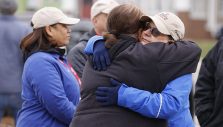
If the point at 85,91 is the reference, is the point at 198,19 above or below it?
below

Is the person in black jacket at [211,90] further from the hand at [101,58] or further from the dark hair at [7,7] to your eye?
the dark hair at [7,7]

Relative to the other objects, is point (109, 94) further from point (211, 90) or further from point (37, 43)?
point (211, 90)

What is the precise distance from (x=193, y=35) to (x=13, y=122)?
35041 mm

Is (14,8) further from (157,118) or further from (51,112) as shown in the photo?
(157,118)

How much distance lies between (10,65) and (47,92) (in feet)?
10.2

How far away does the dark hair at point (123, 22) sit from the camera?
430 centimetres

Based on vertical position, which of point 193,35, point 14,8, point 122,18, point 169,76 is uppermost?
point 122,18

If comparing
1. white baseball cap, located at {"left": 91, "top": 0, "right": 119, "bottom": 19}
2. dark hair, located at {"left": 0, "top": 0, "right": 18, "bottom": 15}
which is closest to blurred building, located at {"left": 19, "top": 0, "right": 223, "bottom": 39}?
dark hair, located at {"left": 0, "top": 0, "right": 18, "bottom": 15}

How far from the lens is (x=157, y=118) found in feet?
13.9

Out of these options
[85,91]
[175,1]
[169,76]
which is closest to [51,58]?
Result: [85,91]

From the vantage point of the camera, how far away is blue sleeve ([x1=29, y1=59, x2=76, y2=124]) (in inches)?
206

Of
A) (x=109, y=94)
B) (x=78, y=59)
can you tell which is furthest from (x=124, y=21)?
(x=78, y=59)

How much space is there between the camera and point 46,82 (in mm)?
5234

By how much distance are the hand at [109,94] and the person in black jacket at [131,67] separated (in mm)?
32
